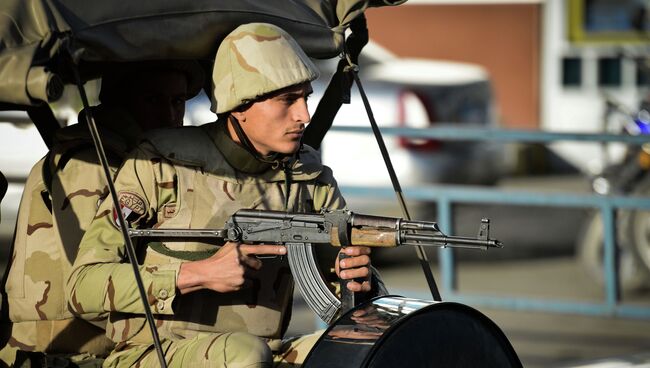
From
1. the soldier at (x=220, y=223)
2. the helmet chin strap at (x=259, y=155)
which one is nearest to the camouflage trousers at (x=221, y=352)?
the soldier at (x=220, y=223)

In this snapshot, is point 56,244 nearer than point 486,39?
Yes

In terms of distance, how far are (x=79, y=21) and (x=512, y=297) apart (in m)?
5.32

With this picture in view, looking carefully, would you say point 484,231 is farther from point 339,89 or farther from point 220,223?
point 339,89

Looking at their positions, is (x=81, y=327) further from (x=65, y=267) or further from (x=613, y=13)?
(x=613, y=13)

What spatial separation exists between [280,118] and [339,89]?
2.61 ft

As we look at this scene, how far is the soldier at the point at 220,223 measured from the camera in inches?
138

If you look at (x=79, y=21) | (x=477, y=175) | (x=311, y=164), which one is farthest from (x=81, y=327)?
(x=477, y=175)

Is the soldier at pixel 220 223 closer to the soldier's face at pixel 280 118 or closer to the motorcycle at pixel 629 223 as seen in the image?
the soldier's face at pixel 280 118

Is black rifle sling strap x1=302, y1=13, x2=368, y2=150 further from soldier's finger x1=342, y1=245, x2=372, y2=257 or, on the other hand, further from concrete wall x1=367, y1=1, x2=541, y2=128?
concrete wall x1=367, y1=1, x2=541, y2=128

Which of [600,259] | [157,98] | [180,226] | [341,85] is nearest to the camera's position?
[180,226]

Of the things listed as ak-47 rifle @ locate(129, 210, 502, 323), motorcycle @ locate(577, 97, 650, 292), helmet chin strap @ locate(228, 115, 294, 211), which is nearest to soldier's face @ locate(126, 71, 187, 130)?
helmet chin strap @ locate(228, 115, 294, 211)

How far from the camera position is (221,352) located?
11.4 feet

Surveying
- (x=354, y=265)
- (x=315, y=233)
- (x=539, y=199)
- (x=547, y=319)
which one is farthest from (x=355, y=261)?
(x=547, y=319)

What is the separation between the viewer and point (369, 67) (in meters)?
13.2
